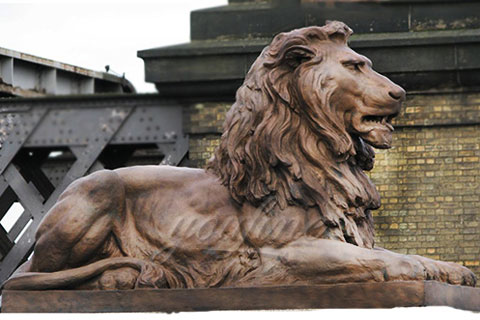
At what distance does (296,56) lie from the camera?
845 cm

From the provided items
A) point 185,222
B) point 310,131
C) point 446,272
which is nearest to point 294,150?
point 310,131

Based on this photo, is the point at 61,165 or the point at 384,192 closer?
the point at 384,192

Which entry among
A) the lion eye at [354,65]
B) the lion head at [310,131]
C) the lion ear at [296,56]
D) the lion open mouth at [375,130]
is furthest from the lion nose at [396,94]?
the lion ear at [296,56]

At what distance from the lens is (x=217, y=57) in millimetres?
19391

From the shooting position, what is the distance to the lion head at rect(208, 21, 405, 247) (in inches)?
326

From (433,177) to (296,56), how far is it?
11.8m

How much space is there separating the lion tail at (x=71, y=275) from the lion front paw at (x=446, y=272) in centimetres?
169

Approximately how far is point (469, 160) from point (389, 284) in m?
12.5

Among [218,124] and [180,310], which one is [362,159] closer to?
[180,310]

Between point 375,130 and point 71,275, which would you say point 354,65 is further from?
point 71,275

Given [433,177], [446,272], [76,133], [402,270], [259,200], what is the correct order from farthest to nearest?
[76,133], [433,177], [259,200], [446,272], [402,270]

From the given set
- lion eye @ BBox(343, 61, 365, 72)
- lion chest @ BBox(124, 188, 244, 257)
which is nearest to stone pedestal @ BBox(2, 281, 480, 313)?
lion chest @ BBox(124, 188, 244, 257)

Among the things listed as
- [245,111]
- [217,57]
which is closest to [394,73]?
[217,57]

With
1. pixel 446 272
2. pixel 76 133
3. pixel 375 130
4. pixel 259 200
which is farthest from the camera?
pixel 76 133
